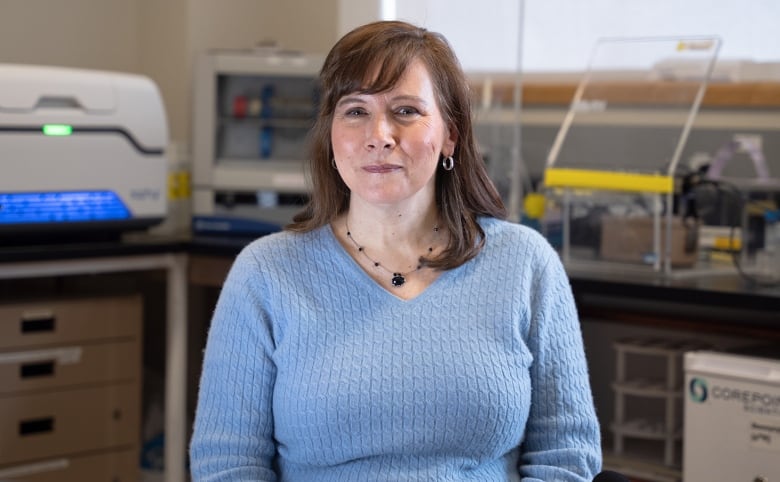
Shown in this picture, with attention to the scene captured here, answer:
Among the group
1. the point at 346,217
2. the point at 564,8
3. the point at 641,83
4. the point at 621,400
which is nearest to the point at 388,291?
the point at 346,217

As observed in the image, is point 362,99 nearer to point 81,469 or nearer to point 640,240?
point 640,240

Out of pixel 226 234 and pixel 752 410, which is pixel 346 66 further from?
pixel 226 234

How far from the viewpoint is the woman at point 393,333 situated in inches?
58.7

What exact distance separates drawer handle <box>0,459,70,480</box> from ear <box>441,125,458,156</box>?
1.44m

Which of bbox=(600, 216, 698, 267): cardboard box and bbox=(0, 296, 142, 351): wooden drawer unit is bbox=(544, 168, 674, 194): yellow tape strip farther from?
bbox=(0, 296, 142, 351): wooden drawer unit

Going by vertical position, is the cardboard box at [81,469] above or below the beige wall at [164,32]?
below

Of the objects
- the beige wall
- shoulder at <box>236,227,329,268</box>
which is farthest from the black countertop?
shoulder at <box>236,227,329,268</box>

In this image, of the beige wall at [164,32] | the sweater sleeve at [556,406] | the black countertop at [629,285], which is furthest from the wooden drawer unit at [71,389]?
the sweater sleeve at [556,406]

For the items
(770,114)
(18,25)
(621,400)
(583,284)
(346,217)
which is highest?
(18,25)

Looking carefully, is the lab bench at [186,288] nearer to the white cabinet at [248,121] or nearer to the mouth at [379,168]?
the white cabinet at [248,121]

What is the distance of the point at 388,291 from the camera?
158cm

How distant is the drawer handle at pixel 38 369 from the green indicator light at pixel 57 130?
54cm

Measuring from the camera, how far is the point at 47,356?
8.50ft

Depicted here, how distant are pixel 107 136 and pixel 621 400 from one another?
4.55 feet
